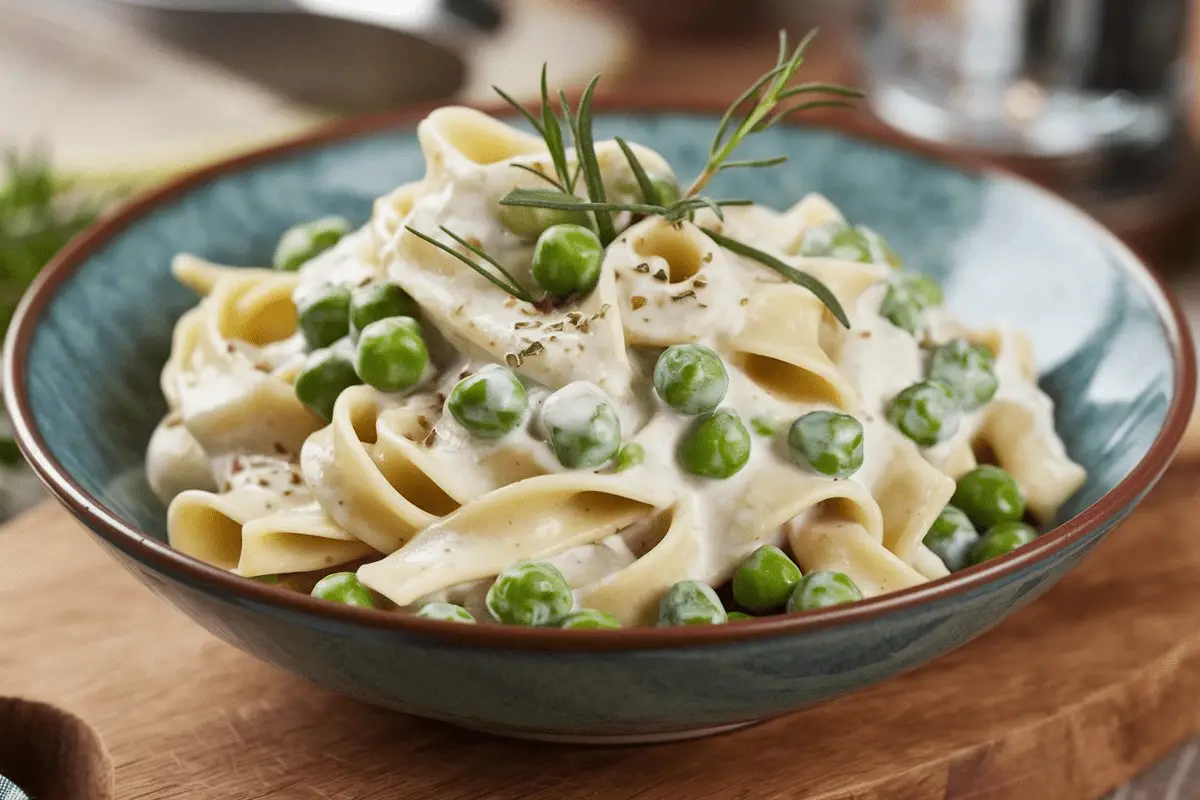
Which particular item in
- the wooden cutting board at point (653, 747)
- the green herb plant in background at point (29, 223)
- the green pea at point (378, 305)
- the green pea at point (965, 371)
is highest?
the green pea at point (378, 305)

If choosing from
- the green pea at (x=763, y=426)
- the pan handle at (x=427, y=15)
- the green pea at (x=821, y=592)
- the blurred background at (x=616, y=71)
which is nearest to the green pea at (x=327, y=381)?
the green pea at (x=763, y=426)

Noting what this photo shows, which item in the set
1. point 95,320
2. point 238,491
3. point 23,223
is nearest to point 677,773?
point 238,491

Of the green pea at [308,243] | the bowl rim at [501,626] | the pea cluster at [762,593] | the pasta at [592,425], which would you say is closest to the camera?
the bowl rim at [501,626]

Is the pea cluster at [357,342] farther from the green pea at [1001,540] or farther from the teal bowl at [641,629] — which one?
the green pea at [1001,540]

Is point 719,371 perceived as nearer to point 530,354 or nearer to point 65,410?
point 530,354

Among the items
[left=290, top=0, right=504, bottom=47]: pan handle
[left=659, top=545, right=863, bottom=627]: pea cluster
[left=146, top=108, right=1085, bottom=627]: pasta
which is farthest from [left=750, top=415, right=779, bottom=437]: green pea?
[left=290, top=0, right=504, bottom=47]: pan handle
